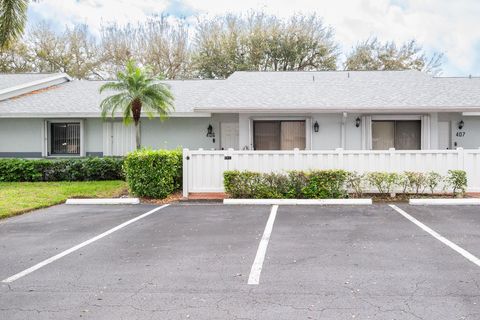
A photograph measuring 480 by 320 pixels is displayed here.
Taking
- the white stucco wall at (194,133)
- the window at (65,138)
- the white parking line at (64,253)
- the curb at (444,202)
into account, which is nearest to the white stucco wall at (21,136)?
the white stucco wall at (194,133)

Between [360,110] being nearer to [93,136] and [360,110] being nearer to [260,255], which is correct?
[260,255]

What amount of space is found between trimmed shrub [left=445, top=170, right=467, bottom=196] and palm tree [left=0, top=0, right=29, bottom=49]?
12314mm

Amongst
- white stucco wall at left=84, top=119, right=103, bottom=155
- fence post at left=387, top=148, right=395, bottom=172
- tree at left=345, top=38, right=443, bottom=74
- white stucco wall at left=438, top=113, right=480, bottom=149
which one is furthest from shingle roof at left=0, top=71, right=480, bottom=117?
tree at left=345, top=38, right=443, bottom=74

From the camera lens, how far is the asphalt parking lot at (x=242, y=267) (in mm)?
3846

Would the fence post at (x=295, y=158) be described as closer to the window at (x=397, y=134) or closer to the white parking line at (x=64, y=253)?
the white parking line at (x=64, y=253)

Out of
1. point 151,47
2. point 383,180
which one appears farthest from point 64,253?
point 151,47

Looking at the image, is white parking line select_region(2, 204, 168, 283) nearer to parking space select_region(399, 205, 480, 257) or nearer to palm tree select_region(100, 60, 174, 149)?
parking space select_region(399, 205, 480, 257)

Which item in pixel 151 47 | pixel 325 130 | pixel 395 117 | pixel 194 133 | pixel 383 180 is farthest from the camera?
pixel 151 47

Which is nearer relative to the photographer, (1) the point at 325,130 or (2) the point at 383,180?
(2) the point at 383,180

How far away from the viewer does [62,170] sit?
14938mm

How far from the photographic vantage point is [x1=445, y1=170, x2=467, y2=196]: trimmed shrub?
34.4ft

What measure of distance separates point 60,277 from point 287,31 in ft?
104

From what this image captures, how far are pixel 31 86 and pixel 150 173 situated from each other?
1150 centimetres

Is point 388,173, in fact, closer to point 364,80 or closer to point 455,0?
point 364,80
